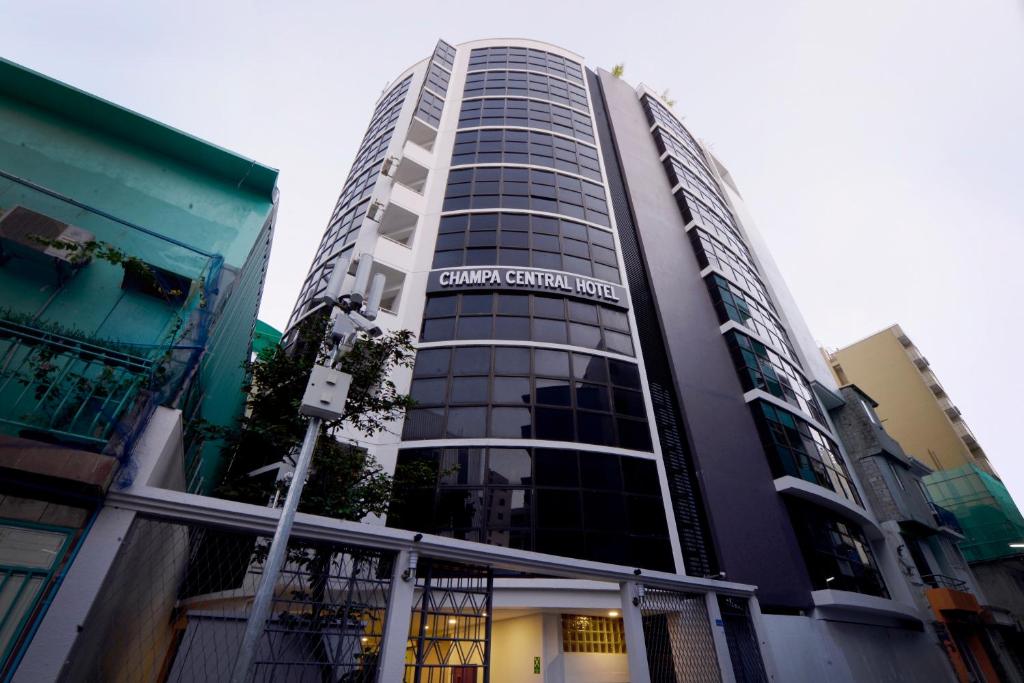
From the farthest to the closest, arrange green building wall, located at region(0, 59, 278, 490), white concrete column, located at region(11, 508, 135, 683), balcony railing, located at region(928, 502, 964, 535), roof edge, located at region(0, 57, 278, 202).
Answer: balcony railing, located at region(928, 502, 964, 535), roof edge, located at region(0, 57, 278, 202), green building wall, located at region(0, 59, 278, 490), white concrete column, located at region(11, 508, 135, 683)

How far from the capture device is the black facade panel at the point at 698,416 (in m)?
14.8

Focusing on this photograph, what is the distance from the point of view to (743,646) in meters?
10.6

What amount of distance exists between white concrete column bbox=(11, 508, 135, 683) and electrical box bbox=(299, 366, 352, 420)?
68.6 inches

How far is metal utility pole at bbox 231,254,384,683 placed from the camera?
3.57 m

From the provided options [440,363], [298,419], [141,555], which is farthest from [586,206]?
[141,555]

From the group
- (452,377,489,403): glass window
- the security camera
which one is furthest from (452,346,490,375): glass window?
the security camera

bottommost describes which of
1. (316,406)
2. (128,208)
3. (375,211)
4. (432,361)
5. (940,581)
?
(316,406)

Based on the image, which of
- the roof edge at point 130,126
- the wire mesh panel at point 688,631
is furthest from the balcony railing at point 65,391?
the wire mesh panel at point 688,631

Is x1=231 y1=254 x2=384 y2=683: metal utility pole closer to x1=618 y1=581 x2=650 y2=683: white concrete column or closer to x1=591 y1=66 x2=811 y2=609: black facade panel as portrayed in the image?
x1=618 y1=581 x2=650 y2=683: white concrete column

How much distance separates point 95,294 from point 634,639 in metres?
9.55

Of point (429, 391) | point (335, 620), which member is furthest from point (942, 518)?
point (335, 620)

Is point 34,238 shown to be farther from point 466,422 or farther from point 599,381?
point 599,381

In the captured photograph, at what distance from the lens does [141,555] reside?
5730 millimetres

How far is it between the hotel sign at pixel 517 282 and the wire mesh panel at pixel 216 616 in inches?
428
